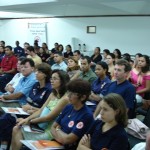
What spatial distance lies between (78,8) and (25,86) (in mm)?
6470

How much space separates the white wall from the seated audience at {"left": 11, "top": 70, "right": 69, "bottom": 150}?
6803 mm

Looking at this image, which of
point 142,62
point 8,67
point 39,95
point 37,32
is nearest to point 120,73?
point 39,95

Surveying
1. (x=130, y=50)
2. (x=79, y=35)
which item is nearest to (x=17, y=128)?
(x=130, y=50)

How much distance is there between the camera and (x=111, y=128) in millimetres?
1934

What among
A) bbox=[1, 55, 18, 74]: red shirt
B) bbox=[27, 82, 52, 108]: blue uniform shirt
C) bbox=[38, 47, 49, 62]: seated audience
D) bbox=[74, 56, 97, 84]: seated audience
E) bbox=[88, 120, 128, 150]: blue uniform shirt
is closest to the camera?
bbox=[88, 120, 128, 150]: blue uniform shirt

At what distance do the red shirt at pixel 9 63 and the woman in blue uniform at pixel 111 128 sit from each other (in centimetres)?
469

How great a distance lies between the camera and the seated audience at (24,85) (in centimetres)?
369

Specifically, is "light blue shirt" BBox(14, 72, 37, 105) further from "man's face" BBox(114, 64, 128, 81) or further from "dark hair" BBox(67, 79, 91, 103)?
"dark hair" BBox(67, 79, 91, 103)

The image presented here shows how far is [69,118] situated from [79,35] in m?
8.62

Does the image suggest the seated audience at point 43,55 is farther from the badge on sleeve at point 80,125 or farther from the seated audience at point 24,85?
the badge on sleeve at point 80,125

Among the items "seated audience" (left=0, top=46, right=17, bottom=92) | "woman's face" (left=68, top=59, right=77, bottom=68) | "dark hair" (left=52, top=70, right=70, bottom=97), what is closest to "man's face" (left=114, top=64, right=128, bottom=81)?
"dark hair" (left=52, top=70, right=70, bottom=97)

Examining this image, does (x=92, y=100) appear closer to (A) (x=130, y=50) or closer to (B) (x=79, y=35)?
(A) (x=130, y=50)

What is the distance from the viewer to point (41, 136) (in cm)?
260

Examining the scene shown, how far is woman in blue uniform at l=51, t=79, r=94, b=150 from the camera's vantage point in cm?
221
